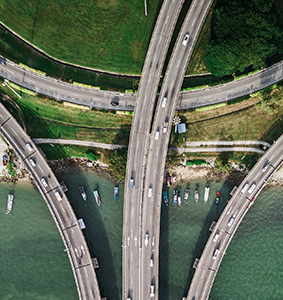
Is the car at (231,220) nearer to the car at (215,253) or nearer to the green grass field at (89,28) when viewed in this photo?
the car at (215,253)

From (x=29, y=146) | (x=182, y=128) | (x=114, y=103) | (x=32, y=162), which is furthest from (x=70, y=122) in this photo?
(x=182, y=128)

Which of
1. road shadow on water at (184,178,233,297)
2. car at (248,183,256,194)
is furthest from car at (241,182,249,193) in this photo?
road shadow on water at (184,178,233,297)

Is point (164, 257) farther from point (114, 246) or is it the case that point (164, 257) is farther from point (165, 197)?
point (165, 197)

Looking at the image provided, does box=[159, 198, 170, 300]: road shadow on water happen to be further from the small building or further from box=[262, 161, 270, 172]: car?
box=[262, 161, 270, 172]: car

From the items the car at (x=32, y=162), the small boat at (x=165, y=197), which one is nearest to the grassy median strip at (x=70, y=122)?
the car at (x=32, y=162)

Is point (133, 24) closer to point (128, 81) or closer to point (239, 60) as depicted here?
point (128, 81)

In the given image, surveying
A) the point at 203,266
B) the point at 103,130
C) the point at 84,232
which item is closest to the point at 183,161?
the point at 103,130
